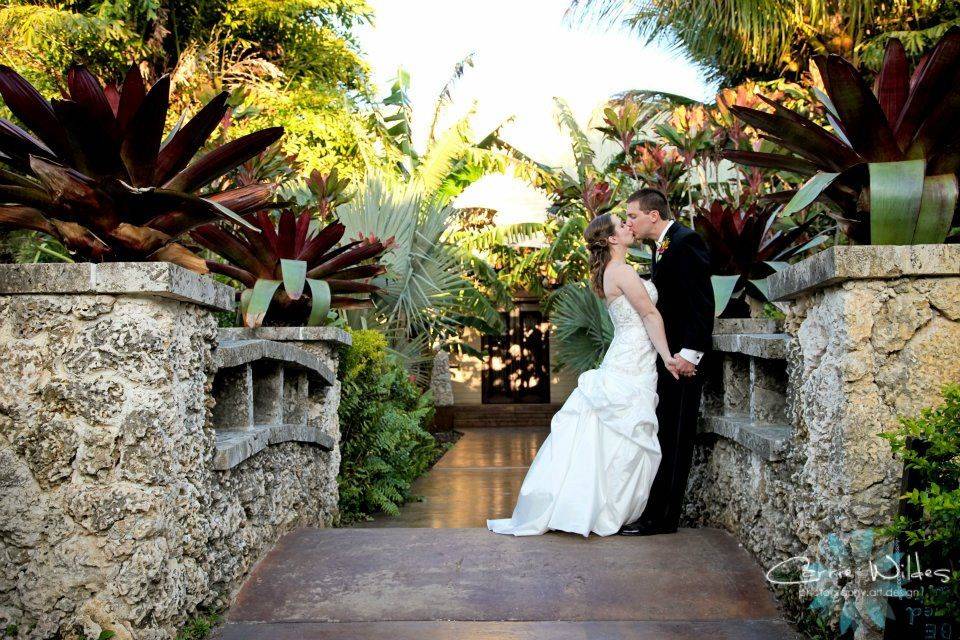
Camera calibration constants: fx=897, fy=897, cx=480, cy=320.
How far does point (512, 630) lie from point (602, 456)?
1741 mm

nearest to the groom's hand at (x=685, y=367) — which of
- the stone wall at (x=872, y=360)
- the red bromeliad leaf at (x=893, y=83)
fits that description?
the stone wall at (x=872, y=360)

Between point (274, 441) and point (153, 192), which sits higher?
point (153, 192)

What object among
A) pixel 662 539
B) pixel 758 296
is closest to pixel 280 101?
pixel 758 296

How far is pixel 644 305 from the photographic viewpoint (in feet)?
17.5

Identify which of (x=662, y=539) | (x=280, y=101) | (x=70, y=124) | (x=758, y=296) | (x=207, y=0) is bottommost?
(x=662, y=539)

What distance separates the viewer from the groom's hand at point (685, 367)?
495 cm

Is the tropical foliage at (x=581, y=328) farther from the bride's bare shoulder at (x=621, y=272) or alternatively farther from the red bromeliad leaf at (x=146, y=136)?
the red bromeliad leaf at (x=146, y=136)

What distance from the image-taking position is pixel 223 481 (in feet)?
12.2

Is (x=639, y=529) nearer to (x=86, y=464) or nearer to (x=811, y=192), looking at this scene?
(x=811, y=192)

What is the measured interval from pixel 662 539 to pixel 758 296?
1.90m

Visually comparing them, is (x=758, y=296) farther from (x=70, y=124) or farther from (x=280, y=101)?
(x=280, y=101)

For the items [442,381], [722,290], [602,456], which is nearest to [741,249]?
[722,290]

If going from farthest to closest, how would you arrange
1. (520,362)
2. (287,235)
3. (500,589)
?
(520,362), (287,235), (500,589)

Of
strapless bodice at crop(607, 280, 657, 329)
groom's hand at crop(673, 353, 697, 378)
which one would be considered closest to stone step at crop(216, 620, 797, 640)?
groom's hand at crop(673, 353, 697, 378)
